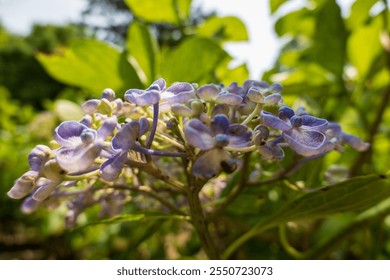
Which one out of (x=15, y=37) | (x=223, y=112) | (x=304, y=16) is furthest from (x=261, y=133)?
(x=15, y=37)

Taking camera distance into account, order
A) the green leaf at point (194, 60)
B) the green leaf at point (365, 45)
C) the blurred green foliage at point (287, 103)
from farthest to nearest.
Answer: the green leaf at point (365, 45) < the green leaf at point (194, 60) < the blurred green foliage at point (287, 103)

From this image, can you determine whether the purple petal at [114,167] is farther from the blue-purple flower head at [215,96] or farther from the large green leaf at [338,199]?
the large green leaf at [338,199]

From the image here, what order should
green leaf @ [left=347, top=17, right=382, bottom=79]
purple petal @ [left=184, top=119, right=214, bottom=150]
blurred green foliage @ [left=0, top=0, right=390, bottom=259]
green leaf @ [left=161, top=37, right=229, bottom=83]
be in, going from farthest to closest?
Result: green leaf @ [left=347, top=17, right=382, bottom=79], green leaf @ [left=161, top=37, right=229, bottom=83], blurred green foliage @ [left=0, top=0, right=390, bottom=259], purple petal @ [left=184, top=119, right=214, bottom=150]

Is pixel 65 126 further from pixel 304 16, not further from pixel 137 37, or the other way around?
pixel 304 16

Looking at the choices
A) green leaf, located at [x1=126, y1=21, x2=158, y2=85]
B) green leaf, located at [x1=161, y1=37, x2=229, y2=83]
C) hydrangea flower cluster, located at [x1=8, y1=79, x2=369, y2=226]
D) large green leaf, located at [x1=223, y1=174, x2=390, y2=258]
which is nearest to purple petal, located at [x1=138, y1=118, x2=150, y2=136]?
hydrangea flower cluster, located at [x1=8, y1=79, x2=369, y2=226]

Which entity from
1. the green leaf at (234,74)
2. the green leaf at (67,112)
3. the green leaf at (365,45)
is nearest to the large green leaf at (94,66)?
the green leaf at (67,112)

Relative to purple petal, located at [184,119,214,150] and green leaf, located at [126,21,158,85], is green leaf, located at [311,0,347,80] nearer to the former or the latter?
green leaf, located at [126,21,158,85]

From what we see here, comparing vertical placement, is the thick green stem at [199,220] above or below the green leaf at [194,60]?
below
